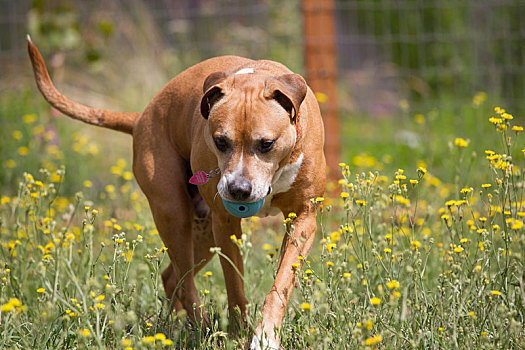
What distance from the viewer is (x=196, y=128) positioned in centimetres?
346

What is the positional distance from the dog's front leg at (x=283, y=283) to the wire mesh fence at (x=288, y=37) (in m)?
3.94

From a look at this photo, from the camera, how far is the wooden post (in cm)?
591

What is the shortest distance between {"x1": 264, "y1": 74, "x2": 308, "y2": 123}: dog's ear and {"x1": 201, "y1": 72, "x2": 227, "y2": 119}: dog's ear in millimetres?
230

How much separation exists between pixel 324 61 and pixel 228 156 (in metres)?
3.17

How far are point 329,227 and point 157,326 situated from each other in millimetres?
2751

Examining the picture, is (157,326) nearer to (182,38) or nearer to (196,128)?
(196,128)

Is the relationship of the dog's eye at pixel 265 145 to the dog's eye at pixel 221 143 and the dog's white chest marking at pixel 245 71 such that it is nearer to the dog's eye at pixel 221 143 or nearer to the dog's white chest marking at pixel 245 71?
the dog's eye at pixel 221 143

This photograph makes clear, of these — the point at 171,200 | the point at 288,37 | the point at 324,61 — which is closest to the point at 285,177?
the point at 171,200

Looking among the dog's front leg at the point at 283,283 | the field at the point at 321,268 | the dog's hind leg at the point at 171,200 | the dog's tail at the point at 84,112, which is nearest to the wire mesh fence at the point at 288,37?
the field at the point at 321,268

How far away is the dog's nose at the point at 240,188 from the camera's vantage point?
2854 mm

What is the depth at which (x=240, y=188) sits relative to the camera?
285 centimetres

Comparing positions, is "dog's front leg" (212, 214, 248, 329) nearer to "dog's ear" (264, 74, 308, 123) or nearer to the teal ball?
the teal ball

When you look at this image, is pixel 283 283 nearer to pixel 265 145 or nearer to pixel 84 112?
pixel 265 145

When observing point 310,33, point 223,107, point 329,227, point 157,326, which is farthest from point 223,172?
point 310,33
